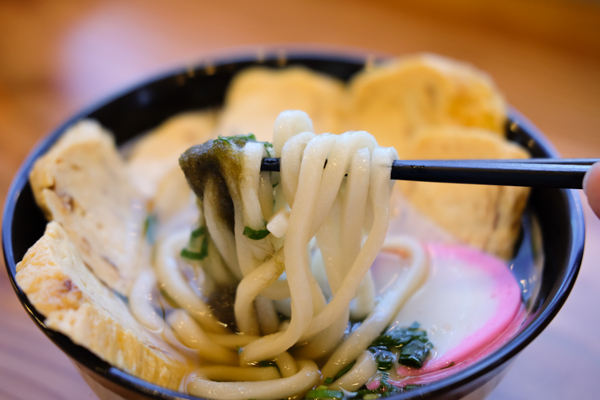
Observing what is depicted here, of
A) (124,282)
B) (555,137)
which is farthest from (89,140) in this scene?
(555,137)

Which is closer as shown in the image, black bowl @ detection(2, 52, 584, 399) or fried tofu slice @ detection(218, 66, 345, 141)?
black bowl @ detection(2, 52, 584, 399)

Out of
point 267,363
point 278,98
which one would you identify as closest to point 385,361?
point 267,363

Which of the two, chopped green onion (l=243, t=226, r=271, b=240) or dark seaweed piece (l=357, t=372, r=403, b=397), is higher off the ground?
chopped green onion (l=243, t=226, r=271, b=240)

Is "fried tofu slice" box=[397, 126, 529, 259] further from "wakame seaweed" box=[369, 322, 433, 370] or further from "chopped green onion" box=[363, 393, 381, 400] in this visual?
"chopped green onion" box=[363, 393, 381, 400]

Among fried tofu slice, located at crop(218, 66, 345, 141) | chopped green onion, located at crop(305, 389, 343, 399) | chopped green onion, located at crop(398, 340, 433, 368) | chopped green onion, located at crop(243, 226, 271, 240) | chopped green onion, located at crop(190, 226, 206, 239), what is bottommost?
chopped green onion, located at crop(305, 389, 343, 399)

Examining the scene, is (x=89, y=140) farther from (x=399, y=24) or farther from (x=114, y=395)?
(x=399, y=24)

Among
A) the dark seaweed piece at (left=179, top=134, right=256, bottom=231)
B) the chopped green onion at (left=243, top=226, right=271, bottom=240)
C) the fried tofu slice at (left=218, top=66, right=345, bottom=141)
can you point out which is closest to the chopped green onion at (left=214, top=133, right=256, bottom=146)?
the dark seaweed piece at (left=179, top=134, right=256, bottom=231)

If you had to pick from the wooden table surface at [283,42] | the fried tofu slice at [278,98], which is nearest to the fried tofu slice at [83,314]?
the wooden table surface at [283,42]
